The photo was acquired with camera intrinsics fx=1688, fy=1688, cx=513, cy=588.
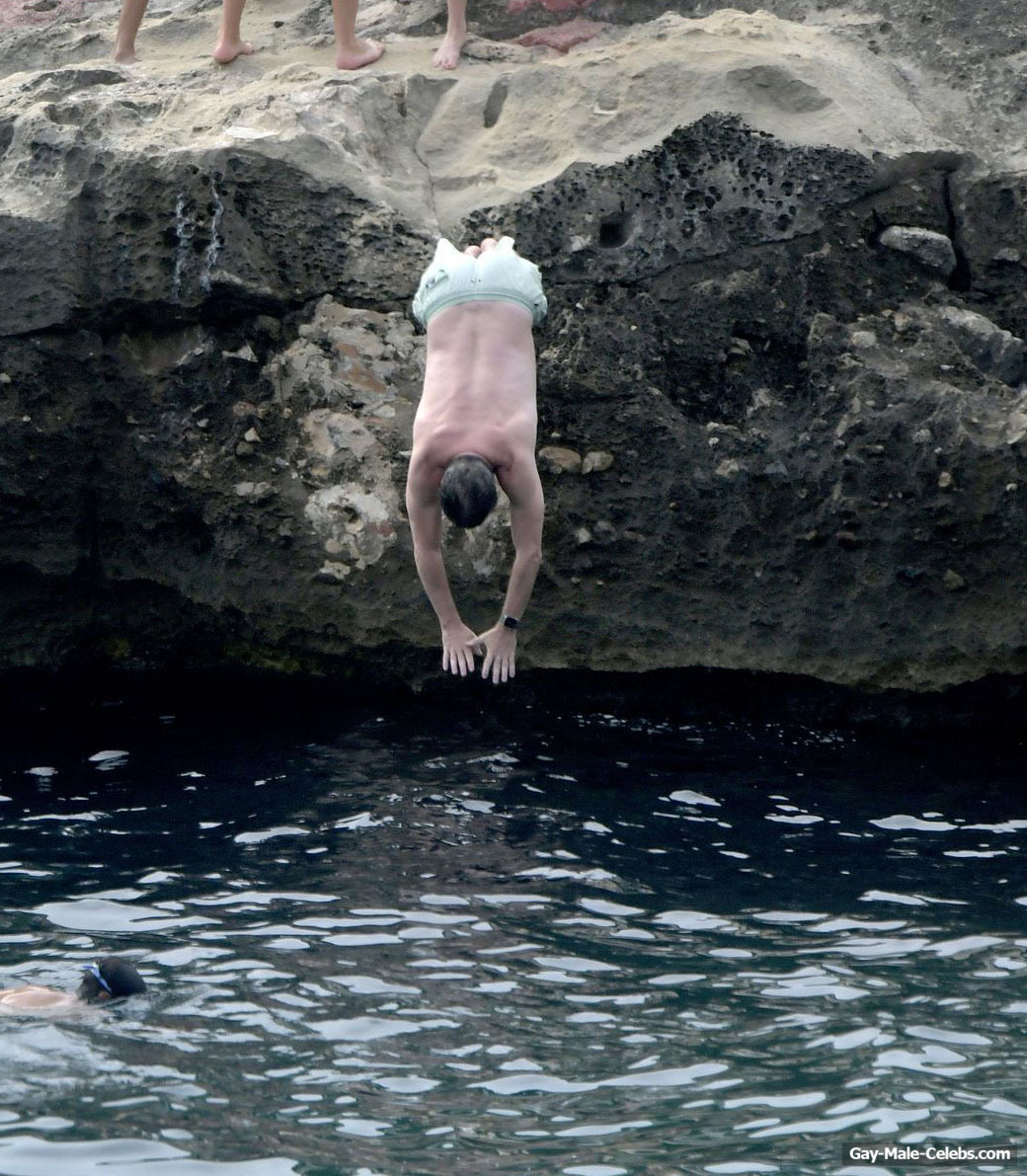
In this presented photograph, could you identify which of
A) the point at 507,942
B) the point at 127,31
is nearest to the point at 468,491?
the point at 507,942

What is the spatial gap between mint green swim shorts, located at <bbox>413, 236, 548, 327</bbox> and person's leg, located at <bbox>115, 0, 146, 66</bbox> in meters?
2.44

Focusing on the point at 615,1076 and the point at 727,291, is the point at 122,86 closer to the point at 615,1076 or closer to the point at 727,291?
the point at 727,291

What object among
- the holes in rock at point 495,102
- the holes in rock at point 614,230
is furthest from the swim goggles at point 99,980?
the holes in rock at point 495,102

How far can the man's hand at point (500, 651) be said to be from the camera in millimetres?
6742

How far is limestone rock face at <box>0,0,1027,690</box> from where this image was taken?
7121 mm

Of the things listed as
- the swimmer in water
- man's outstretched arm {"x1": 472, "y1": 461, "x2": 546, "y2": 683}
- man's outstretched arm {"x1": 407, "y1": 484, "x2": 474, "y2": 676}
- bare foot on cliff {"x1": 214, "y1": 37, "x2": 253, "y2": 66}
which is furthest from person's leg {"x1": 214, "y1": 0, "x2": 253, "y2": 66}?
the swimmer in water

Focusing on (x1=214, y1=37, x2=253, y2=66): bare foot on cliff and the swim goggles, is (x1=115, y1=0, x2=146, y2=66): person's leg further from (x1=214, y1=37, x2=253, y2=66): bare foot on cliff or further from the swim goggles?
the swim goggles

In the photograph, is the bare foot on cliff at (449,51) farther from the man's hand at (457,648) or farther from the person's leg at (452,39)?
the man's hand at (457,648)

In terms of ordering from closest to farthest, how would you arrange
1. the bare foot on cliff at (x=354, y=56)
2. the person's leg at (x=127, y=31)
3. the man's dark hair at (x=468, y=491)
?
the man's dark hair at (x=468, y=491) → the bare foot on cliff at (x=354, y=56) → the person's leg at (x=127, y=31)

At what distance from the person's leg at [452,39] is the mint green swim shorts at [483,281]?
1.30 meters

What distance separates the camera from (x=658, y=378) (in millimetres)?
7266

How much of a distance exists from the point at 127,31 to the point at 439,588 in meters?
3.54

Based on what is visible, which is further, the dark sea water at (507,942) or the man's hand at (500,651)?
the man's hand at (500,651)

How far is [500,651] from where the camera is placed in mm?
6750
